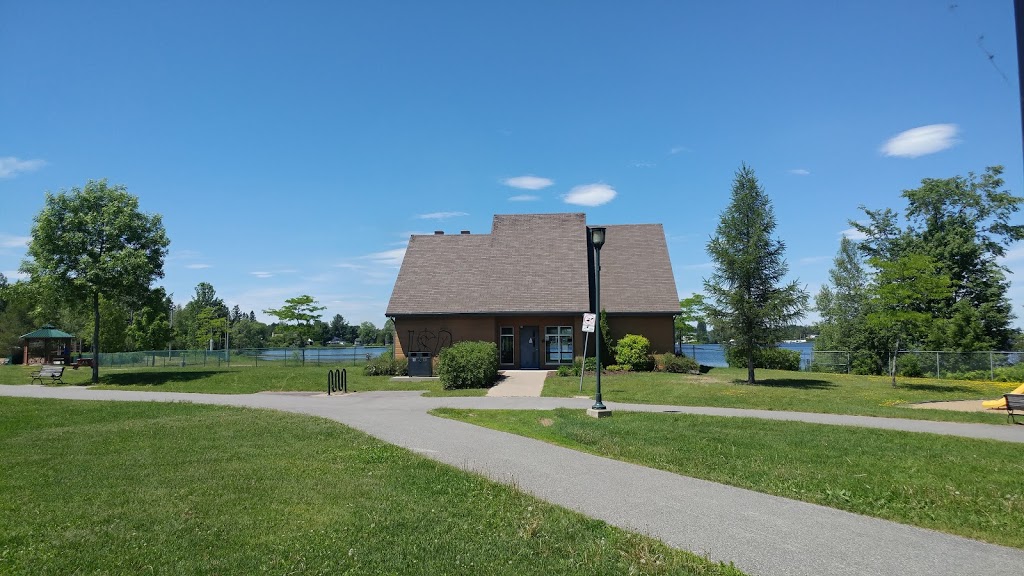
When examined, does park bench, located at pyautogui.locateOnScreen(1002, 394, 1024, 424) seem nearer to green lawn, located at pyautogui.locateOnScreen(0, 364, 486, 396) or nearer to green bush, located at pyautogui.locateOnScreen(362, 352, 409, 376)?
green lawn, located at pyautogui.locateOnScreen(0, 364, 486, 396)

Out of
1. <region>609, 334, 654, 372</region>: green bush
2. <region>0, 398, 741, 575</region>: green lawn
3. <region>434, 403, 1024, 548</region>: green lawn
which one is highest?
<region>609, 334, 654, 372</region>: green bush

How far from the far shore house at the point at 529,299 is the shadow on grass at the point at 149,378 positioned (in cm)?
949

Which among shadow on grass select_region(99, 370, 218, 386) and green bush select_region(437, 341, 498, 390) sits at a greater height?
green bush select_region(437, 341, 498, 390)

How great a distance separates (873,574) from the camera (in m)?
4.59

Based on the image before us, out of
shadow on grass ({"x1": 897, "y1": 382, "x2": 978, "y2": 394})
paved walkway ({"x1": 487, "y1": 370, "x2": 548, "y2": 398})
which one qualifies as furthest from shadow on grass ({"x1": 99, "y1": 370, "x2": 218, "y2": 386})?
shadow on grass ({"x1": 897, "y1": 382, "x2": 978, "y2": 394})

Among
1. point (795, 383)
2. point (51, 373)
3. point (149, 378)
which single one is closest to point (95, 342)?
point (51, 373)

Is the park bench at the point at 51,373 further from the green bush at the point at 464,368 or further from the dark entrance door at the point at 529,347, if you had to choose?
the dark entrance door at the point at 529,347

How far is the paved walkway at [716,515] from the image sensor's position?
4.86 meters

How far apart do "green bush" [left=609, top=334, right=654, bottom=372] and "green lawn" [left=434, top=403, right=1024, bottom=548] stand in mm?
14079

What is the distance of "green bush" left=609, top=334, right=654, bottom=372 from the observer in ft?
90.2

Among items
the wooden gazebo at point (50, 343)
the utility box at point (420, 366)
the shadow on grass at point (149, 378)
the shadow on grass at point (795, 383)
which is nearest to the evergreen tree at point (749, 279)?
the shadow on grass at point (795, 383)

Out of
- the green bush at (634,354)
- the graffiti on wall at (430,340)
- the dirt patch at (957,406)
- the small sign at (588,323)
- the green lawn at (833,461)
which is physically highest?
the small sign at (588,323)

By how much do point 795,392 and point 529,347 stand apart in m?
13.7

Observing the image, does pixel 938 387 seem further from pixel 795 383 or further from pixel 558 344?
pixel 558 344
